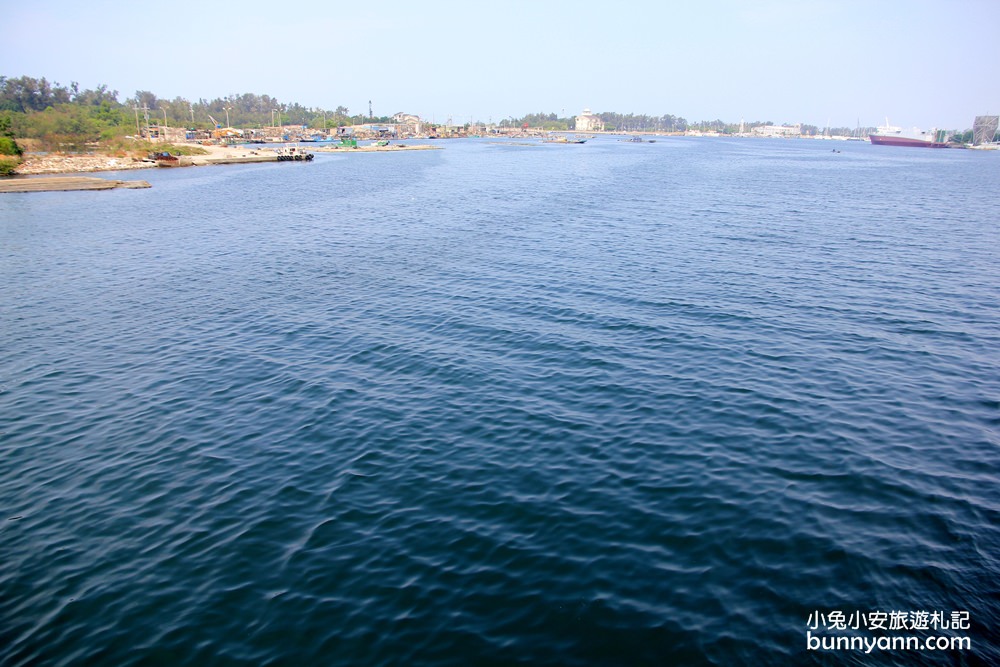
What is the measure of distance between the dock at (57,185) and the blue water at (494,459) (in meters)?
64.6

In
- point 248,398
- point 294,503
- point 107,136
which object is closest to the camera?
point 294,503

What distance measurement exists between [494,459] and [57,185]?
388 feet

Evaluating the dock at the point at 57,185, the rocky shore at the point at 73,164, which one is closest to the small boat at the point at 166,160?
the rocky shore at the point at 73,164

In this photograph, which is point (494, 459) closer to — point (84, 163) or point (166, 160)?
point (84, 163)

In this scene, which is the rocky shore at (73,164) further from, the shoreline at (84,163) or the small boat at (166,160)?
the small boat at (166,160)

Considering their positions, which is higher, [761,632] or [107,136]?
[107,136]

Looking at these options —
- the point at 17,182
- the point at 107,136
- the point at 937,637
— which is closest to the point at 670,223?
the point at 937,637

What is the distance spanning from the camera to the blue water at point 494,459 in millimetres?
15047

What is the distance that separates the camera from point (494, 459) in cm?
2228

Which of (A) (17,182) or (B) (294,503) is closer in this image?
(B) (294,503)

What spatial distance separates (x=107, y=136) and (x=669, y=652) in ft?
750

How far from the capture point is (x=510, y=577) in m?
16.4

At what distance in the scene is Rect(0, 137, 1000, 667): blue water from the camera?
15047mm

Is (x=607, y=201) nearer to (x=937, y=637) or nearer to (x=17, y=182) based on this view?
(x=937, y=637)
